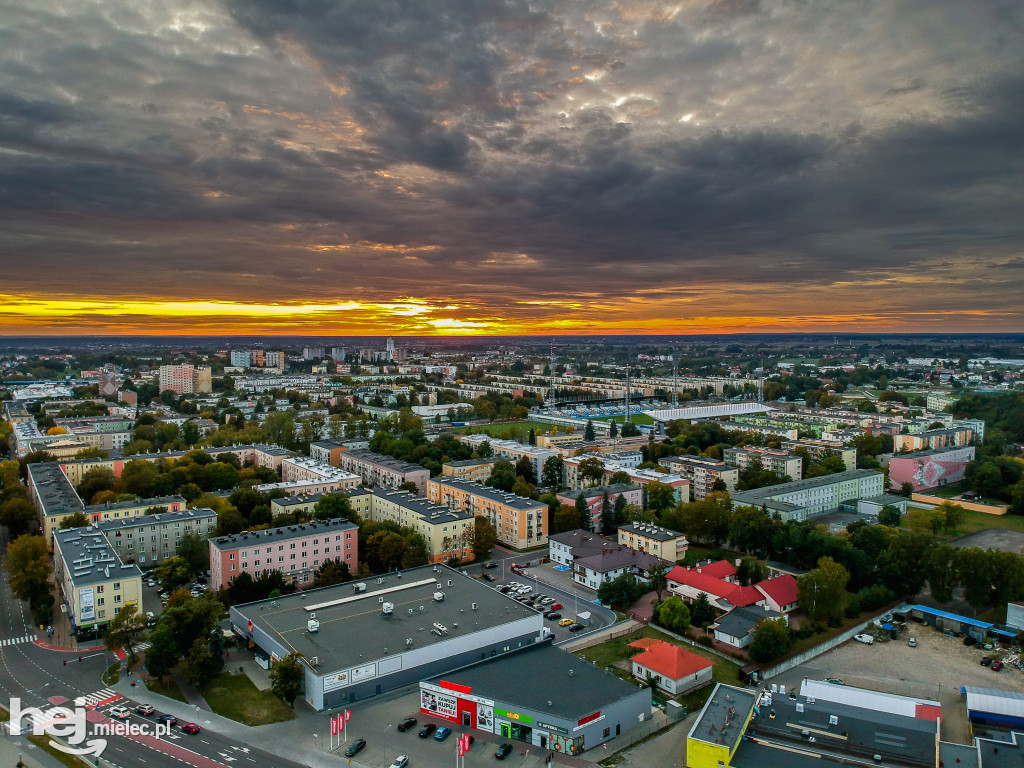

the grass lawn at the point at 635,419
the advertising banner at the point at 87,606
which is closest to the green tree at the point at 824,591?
the advertising banner at the point at 87,606

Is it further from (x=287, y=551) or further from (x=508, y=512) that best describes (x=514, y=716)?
(x=508, y=512)

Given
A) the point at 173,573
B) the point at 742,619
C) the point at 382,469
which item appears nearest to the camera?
the point at 742,619

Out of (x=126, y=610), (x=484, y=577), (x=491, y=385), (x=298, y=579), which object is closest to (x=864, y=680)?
(x=484, y=577)

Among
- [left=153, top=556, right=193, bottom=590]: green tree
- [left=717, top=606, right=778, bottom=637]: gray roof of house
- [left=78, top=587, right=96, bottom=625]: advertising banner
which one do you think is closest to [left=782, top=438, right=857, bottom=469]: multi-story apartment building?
[left=717, top=606, right=778, bottom=637]: gray roof of house

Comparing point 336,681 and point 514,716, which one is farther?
point 336,681

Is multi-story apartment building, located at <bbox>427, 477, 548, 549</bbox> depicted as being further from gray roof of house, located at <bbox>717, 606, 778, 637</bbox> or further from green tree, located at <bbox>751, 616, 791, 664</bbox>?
green tree, located at <bbox>751, 616, 791, 664</bbox>

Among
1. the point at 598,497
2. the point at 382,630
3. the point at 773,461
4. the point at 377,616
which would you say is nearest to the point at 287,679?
the point at 382,630

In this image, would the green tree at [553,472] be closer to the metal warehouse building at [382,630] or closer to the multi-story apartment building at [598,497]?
the multi-story apartment building at [598,497]
